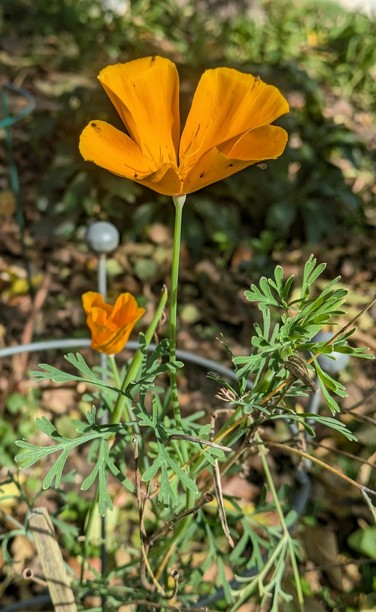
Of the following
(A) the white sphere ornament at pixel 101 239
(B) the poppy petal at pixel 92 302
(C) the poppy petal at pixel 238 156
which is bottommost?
(A) the white sphere ornament at pixel 101 239

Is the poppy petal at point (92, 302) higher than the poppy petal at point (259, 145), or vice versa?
the poppy petal at point (259, 145)

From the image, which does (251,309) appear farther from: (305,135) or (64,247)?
(305,135)

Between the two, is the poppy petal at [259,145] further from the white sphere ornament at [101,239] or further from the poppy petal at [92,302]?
the white sphere ornament at [101,239]

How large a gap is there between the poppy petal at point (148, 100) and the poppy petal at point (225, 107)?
34mm

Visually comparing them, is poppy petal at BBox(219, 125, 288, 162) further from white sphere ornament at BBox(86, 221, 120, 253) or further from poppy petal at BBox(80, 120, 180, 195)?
white sphere ornament at BBox(86, 221, 120, 253)

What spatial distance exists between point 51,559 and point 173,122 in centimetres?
58

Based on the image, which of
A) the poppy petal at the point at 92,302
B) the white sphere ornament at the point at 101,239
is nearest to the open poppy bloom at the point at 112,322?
the poppy petal at the point at 92,302

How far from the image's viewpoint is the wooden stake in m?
0.81

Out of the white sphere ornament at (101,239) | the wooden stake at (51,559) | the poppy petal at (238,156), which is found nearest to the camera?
the poppy petal at (238,156)

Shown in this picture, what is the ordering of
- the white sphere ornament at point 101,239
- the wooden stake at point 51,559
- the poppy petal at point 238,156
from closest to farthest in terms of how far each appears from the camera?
the poppy petal at point 238,156 < the wooden stake at point 51,559 < the white sphere ornament at point 101,239

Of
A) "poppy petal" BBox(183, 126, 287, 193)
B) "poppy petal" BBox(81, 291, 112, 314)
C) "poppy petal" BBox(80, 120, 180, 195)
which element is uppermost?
"poppy petal" BBox(183, 126, 287, 193)

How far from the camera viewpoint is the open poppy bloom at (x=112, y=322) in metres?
0.82

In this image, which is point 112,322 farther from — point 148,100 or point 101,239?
point 101,239

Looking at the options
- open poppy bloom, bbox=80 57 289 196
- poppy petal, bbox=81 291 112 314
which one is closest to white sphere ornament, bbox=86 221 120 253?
poppy petal, bbox=81 291 112 314
